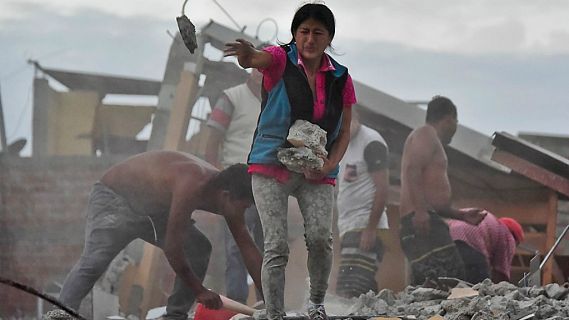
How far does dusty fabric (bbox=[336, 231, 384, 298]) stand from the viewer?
9156 mm

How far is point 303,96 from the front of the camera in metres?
5.32

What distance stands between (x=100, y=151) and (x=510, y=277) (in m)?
3.43

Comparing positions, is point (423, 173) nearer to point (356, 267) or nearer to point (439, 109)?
point (439, 109)

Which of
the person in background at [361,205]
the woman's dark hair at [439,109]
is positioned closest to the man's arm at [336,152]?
the person in background at [361,205]

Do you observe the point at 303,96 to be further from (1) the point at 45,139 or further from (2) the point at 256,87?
(1) the point at 45,139

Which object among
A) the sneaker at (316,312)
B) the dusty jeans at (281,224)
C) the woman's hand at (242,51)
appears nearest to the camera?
the woman's hand at (242,51)

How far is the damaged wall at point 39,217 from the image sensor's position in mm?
9477

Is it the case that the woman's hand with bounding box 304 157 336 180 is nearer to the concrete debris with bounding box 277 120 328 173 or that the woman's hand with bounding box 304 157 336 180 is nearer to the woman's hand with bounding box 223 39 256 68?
the concrete debris with bounding box 277 120 328 173

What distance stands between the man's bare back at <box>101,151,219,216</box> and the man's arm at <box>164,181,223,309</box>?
4 cm

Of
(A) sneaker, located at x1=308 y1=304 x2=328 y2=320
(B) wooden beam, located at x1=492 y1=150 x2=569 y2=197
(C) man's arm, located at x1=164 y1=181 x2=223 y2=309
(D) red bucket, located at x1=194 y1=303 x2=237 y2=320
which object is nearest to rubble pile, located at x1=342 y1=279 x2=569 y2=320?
(A) sneaker, located at x1=308 y1=304 x2=328 y2=320

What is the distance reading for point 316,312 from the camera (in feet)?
17.9

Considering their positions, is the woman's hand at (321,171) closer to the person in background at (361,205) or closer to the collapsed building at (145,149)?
the collapsed building at (145,149)

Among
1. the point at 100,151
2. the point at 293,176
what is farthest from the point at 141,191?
the point at 293,176

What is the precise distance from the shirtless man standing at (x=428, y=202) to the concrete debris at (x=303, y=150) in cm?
421
